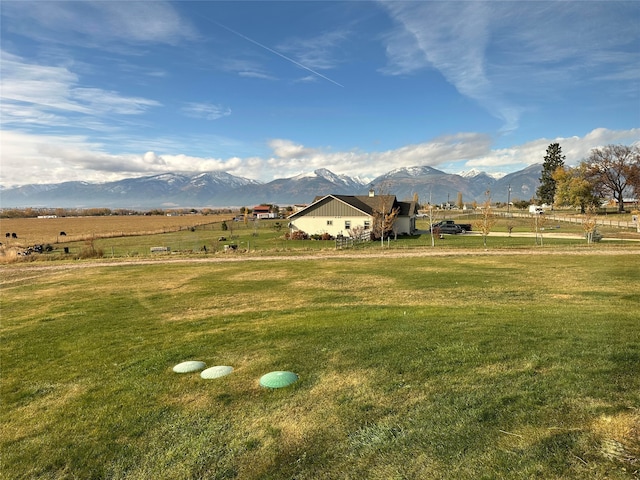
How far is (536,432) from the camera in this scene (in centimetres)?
454

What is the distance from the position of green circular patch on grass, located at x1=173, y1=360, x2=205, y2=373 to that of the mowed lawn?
27cm

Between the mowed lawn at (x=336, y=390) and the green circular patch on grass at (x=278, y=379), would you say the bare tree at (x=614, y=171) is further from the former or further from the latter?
the green circular patch on grass at (x=278, y=379)

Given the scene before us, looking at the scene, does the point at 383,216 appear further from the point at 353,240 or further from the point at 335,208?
the point at 335,208

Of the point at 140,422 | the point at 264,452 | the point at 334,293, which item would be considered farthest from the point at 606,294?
the point at 140,422

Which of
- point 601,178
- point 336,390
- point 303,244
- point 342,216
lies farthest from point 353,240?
point 601,178

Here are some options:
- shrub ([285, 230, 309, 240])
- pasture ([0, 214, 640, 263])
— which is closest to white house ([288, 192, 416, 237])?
shrub ([285, 230, 309, 240])

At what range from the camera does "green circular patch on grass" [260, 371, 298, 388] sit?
6.57 meters

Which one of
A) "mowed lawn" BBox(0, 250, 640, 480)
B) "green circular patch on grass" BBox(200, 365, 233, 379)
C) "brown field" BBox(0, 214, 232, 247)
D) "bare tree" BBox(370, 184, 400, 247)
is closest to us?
"mowed lawn" BBox(0, 250, 640, 480)

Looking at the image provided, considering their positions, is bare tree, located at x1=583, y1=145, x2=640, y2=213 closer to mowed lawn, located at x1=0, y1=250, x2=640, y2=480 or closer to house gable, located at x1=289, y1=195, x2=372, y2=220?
house gable, located at x1=289, y1=195, x2=372, y2=220

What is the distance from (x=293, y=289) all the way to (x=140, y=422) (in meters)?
11.6

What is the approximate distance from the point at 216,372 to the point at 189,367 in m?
0.76

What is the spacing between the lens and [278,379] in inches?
266

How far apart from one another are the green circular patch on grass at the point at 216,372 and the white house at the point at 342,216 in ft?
135

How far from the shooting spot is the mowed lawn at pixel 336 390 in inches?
173
